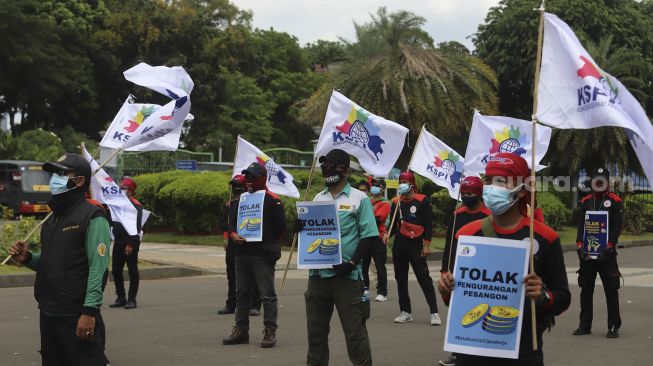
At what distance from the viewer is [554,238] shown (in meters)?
4.89

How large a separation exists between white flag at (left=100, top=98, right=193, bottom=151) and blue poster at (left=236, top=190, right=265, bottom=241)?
1366 millimetres

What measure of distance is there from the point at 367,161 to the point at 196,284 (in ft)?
22.9

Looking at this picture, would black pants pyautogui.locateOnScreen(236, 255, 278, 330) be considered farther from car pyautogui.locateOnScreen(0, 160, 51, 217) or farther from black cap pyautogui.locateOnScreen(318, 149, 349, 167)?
car pyautogui.locateOnScreen(0, 160, 51, 217)

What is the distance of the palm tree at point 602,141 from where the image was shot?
32812 millimetres

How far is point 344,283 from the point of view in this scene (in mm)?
7449

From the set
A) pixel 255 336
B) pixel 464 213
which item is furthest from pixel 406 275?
pixel 464 213

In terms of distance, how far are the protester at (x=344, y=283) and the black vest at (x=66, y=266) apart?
6.60 ft

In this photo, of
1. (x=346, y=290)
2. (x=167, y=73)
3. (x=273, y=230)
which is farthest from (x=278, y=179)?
(x=346, y=290)

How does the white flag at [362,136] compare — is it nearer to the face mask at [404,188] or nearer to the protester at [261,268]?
the protester at [261,268]

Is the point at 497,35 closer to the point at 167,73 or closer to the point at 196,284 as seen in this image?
the point at 196,284

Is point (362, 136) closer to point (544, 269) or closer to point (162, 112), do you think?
point (162, 112)

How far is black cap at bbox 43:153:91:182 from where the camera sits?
6.01 m

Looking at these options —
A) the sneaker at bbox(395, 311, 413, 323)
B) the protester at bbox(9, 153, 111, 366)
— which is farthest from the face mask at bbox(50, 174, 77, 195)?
the sneaker at bbox(395, 311, 413, 323)

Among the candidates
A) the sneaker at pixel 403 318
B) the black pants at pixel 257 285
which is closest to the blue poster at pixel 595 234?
the sneaker at pixel 403 318
